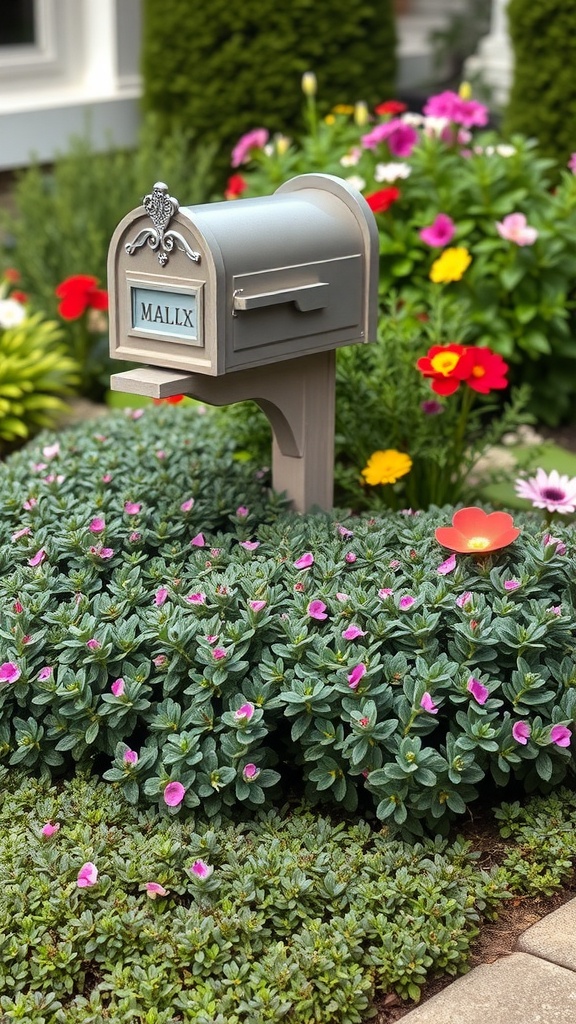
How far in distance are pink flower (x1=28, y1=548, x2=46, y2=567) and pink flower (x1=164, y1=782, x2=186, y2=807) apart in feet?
2.42

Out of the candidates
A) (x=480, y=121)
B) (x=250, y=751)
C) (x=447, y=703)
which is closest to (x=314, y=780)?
(x=250, y=751)

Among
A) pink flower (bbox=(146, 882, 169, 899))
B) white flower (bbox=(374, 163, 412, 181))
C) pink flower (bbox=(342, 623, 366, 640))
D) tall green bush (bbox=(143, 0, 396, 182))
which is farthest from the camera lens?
tall green bush (bbox=(143, 0, 396, 182))

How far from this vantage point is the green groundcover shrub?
2.33m

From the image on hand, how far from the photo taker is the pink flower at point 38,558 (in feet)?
9.20

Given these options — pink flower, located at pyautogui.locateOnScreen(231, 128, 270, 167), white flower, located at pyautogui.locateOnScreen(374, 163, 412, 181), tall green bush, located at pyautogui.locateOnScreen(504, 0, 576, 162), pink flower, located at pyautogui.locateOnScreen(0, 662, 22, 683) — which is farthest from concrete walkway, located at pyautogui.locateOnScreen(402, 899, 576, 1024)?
tall green bush, located at pyautogui.locateOnScreen(504, 0, 576, 162)

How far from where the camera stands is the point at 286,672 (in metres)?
2.41

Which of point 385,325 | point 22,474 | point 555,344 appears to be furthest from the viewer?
point 555,344

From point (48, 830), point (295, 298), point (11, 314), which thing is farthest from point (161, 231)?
point (11, 314)

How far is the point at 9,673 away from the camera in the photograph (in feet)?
8.21

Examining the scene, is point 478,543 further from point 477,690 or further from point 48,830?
point 48,830

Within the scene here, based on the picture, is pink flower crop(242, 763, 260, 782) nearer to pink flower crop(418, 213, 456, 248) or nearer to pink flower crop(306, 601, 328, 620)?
pink flower crop(306, 601, 328, 620)

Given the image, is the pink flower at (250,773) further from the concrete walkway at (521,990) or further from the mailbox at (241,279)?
the mailbox at (241,279)

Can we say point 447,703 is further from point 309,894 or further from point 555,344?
point 555,344

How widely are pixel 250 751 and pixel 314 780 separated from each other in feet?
0.49
